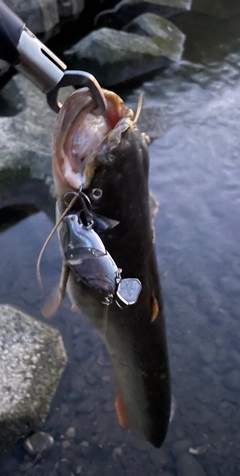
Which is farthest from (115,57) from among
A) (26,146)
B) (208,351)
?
(208,351)

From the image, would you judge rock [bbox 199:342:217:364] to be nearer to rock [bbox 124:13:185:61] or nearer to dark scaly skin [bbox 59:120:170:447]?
dark scaly skin [bbox 59:120:170:447]

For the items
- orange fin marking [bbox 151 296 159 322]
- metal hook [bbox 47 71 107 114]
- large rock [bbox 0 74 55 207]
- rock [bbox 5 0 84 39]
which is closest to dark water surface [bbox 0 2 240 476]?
large rock [bbox 0 74 55 207]

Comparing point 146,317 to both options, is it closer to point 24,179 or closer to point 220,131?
point 24,179

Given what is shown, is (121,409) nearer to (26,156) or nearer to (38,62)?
(38,62)

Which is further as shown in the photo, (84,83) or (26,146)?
(26,146)

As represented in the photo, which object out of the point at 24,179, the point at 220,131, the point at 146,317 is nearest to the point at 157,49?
the point at 220,131

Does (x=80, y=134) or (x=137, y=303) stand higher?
(x=80, y=134)
